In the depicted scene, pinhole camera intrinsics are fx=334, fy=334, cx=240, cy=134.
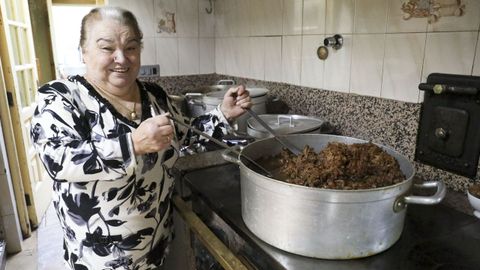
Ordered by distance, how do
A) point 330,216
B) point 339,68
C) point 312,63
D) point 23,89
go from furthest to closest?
point 23,89, point 312,63, point 339,68, point 330,216

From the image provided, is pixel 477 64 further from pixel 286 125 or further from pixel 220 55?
pixel 220 55

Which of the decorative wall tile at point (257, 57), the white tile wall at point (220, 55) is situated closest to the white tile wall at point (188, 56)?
the white tile wall at point (220, 55)

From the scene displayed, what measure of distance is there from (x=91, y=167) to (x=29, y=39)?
2.26 meters

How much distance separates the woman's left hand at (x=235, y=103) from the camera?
1.02 metres

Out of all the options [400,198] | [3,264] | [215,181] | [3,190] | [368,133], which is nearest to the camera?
[400,198]

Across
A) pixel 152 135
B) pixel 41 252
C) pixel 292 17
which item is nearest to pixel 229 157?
pixel 152 135

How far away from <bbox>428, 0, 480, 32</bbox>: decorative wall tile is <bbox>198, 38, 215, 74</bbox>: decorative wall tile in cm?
138

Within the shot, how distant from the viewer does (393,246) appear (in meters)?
0.66

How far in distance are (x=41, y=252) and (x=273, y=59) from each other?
5.73 ft

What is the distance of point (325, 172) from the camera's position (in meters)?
0.65

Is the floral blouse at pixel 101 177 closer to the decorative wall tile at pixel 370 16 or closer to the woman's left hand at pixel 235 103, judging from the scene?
the woman's left hand at pixel 235 103

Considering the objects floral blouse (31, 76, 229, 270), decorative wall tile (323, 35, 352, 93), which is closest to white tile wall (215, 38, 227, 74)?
decorative wall tile (323, 35, 352, 93)

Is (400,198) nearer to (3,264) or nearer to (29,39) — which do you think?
(3,264)

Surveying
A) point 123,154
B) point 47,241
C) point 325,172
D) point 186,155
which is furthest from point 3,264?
point 325,172
